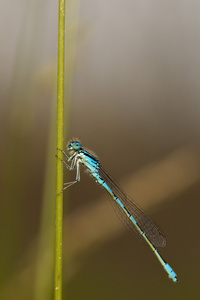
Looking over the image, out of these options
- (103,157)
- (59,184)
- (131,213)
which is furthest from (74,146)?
(103,157)

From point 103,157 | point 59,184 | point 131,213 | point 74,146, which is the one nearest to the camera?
point 59,184

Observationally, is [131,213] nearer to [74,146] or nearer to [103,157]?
[74,146]

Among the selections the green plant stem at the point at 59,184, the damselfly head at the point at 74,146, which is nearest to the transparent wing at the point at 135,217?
the damselfly head at the point at 74,146

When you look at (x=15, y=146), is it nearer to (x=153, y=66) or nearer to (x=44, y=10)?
(x=44, y=10)

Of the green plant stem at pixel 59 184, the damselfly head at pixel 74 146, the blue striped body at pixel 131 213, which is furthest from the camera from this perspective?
the blue striped body at pixel 131 213

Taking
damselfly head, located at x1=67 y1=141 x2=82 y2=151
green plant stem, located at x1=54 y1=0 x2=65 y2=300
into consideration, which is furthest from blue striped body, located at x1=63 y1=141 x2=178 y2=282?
green plant stem, located at x1=54 y1=0 x2=65 y2=300

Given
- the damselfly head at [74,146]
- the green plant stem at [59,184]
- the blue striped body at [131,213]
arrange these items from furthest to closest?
the blue striped body at [131,213]
the damselfly head at [74,146]
the green plant stem at [59,184]

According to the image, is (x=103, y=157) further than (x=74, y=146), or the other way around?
(x=103, y=157)

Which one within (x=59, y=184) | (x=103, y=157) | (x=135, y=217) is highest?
(x=103, y=157)

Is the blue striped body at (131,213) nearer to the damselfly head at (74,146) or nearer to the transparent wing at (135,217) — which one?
the transparent wing at (135,217)
